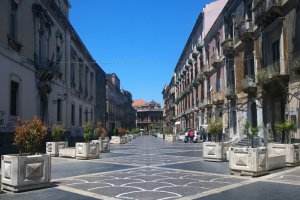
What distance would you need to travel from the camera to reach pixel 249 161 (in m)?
11.2

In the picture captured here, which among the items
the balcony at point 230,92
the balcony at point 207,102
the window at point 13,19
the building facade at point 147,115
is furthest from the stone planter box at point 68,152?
the building facade at point 147,115

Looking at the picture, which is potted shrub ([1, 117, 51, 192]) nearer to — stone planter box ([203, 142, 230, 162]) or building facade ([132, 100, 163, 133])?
stone planter box ([203, 142, 230, 162])

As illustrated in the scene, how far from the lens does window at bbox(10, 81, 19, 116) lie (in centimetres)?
1941

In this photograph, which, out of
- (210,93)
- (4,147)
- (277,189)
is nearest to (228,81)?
(210,93)

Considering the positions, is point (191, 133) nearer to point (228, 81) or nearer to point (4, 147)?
point (228, 81)

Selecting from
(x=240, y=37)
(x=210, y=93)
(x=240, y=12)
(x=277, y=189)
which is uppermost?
(x=240, y=12)

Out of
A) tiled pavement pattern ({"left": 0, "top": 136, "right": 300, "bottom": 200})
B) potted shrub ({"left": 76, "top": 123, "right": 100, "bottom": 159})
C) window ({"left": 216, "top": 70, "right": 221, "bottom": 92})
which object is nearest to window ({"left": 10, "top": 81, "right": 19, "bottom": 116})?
potted shrub ({"left": 76, "top": 123, "right": 100, "bottom": 159})

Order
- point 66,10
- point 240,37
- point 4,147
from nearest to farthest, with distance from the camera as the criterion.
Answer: point 4,147
point 240,37
point 66,10

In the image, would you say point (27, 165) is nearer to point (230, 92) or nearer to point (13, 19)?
point (13, 19)

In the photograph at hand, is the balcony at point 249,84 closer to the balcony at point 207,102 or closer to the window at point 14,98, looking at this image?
the balcony at point 207,102

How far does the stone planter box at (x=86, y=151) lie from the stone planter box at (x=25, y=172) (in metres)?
8.80

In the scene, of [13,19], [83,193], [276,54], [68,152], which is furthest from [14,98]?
[276,54]

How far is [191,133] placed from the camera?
4156 centimetres

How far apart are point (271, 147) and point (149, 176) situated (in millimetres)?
5938
